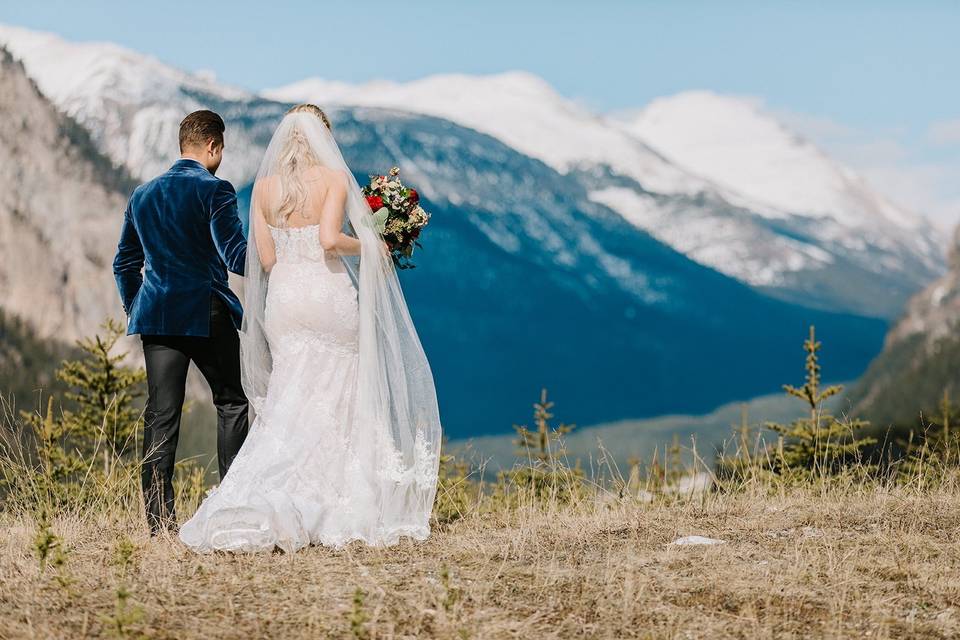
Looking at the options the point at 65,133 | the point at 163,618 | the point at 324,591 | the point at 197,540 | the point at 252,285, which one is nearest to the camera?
the point at 163,618

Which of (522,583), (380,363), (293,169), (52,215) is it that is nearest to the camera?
(522,583)

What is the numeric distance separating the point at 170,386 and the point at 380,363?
129cm

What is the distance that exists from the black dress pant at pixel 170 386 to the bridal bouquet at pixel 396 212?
1192mm

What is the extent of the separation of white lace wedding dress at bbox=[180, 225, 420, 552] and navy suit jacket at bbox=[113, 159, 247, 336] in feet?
1.46

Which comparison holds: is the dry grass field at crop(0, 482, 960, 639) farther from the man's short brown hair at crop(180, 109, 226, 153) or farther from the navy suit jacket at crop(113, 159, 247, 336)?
the man's short brown hair at crop(180, 109, 226, 153)

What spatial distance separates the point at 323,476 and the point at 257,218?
1638 millimetres

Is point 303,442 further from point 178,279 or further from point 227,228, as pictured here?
point 227,228

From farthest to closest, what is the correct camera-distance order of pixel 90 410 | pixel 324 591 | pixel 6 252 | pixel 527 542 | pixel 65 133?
1. pixel 65 133
2. pixel 6 252
3. pixel 90 410
4. pixel 527 542
5. pixel 324 591

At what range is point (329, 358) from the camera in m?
7.25

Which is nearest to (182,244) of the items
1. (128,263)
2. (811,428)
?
(128,263)

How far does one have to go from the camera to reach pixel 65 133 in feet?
412

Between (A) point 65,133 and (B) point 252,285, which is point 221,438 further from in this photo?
(A) point 65,133

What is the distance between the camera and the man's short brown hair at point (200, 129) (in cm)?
689

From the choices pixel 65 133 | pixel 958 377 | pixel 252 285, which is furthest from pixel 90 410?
pixel 958 377
